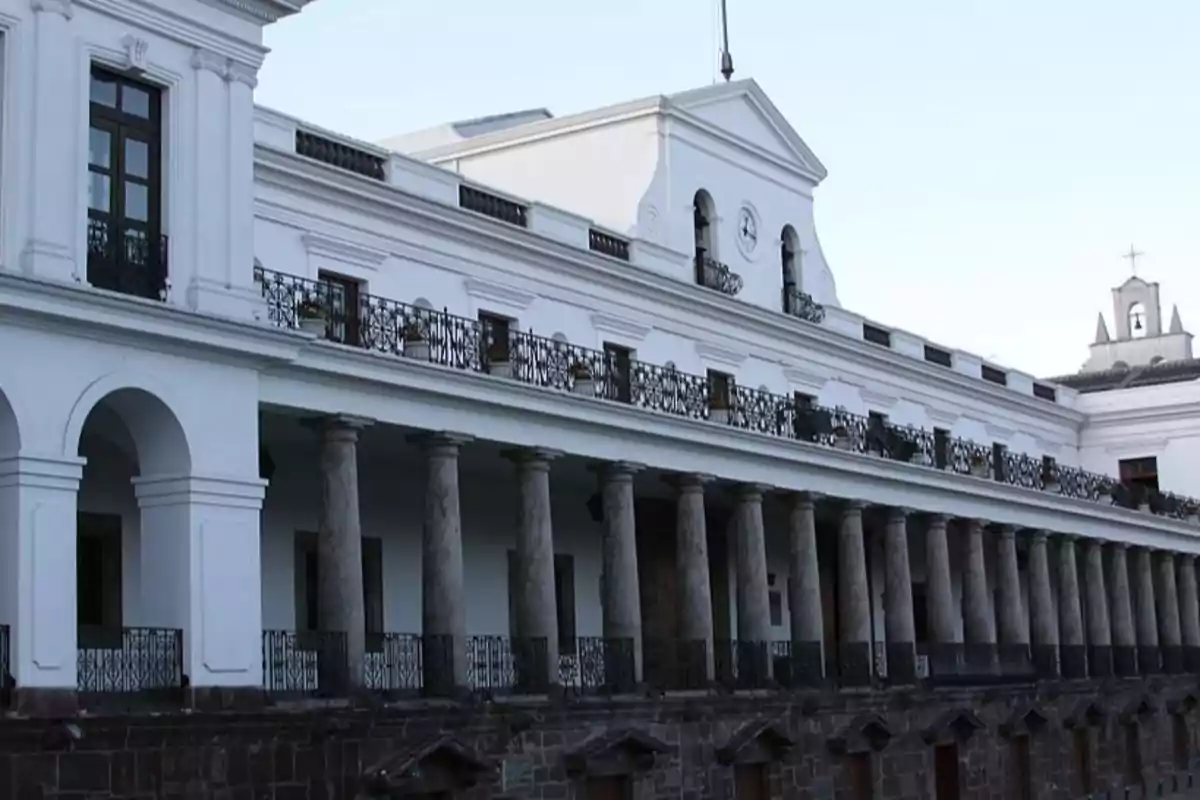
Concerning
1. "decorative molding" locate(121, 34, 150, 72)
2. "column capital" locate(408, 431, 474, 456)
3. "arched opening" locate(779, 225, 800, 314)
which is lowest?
"column capital" locate(408, 431, 474, 456)

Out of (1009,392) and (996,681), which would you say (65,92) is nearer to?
(996,681)

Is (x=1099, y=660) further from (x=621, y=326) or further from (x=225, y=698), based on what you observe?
(x=225, y=698)

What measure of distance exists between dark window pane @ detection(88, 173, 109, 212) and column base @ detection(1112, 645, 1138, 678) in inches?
1206

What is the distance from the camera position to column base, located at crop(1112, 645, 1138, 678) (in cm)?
4394

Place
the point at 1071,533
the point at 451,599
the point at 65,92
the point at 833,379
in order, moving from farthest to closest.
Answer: the point at 1071,533, the point at 833,379, the point at 451,599, the point at 65,92

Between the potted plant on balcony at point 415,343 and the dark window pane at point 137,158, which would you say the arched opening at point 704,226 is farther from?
the dark window pane at point 137,158

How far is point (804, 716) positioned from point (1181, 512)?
2214 cm

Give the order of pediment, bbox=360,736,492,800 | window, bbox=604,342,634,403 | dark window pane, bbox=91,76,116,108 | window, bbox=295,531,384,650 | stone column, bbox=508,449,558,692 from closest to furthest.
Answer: dark window pane, bbox=91,76,116,108 → pediment, bbox=360,736,492,800 → stone column, bbox=508,449,558,692 → window, bbox=295,531,384,650 → window, bbox=604,342,634,403

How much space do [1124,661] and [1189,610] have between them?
21.0 feet

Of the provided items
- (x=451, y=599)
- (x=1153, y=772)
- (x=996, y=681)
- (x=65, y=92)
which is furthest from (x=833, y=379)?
(x=65, y=92)

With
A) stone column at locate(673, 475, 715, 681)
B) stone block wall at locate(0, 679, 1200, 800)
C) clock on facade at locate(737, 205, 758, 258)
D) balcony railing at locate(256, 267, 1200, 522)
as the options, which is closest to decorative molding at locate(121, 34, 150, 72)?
balcony railing at locate(256, 267, 1200, 522)

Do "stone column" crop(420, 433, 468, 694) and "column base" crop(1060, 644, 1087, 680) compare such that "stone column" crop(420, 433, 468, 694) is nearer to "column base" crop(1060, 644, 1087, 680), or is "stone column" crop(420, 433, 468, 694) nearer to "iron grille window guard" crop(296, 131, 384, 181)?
"iron grille window guard" crop(296, 131, 384, 181)

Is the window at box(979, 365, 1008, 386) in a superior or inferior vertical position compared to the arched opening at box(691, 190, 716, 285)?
inferior

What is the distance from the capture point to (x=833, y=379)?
1550 inches
